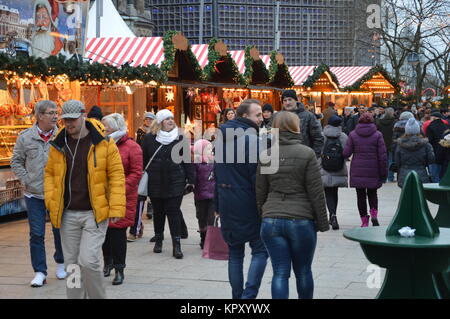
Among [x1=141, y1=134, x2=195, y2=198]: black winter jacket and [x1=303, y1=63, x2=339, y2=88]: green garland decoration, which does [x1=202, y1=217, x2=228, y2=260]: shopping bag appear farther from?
[x1=303, y1=63, x2=339, y2=88]: green garland decoration

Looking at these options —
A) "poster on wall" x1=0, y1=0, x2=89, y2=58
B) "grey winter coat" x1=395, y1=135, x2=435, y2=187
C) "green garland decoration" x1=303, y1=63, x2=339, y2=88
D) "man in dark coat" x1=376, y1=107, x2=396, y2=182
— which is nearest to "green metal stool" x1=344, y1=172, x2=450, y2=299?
"grey winter coat" x1=395, y1=135, x2=435, y2=187

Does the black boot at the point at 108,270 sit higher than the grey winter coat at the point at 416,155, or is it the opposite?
the grey winter coat at the point at 416,155

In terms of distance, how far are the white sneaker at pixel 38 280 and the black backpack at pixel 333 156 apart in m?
4.87

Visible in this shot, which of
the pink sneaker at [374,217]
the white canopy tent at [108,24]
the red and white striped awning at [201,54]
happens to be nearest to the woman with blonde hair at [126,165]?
the pink sneaker at [374,217]

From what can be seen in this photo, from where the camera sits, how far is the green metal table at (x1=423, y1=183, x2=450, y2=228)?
876 centimetres

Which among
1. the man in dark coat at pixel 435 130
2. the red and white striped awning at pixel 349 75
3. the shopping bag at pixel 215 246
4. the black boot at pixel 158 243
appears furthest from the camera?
the red and white striped awning at pixel 349 75

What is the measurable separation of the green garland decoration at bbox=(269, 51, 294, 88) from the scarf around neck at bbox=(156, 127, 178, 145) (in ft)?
46.4

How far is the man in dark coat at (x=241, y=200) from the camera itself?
21.2ft

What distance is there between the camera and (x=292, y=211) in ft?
19.6

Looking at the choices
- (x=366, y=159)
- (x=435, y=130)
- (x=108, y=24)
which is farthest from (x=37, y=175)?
(x=108, y=24)

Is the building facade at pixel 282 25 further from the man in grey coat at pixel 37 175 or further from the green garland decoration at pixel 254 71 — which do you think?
the man in grey coat at pixel 37 175

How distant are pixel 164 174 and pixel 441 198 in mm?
3153

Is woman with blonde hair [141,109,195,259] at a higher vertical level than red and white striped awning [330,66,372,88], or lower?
lower

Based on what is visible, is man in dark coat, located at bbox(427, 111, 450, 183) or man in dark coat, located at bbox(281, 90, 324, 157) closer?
man in dark coat, located at bbox(281, 90, 324, 157)
